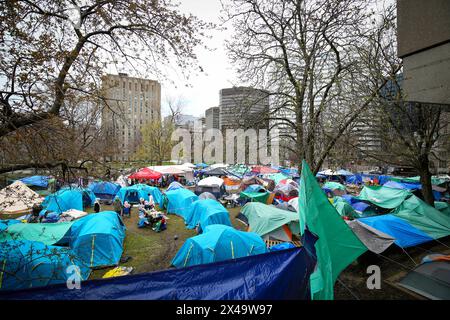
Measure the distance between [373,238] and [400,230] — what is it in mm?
1774

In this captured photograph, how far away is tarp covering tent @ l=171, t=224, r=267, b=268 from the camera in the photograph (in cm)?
699

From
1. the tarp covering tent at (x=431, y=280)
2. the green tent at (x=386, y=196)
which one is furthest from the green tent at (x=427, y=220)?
the tarp covering tent at (x=431, y=280)

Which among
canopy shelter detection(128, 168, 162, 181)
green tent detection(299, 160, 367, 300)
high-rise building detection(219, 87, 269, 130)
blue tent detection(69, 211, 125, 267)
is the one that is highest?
high-rise building detection(219, 87, 269, 130)

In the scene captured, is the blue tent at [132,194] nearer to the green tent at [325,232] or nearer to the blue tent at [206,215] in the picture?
the blue tent at [206,215]

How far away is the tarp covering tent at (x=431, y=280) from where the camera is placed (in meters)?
5.36

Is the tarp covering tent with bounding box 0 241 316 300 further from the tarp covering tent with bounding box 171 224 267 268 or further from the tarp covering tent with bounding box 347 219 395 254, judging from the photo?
the tarp covering tent with bounding box 347 219 395 254

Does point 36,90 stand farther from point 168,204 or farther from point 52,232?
point 168,204

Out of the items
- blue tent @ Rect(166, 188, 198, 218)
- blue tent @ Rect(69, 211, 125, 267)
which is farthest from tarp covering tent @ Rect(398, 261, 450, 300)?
blue tent @ Rect(166, 188, 198, 218)

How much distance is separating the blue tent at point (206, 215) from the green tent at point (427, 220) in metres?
7.60

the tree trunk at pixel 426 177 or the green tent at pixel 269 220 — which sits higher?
the tree trunk at pixel 426 177

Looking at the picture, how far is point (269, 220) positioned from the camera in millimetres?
9969

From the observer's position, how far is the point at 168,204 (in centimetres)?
1575

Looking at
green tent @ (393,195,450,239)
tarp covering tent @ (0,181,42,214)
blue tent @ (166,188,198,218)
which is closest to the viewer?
tarp covering tent @ (0,181,42,214)

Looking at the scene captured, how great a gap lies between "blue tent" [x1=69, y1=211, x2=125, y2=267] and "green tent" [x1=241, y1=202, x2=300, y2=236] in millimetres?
5857
